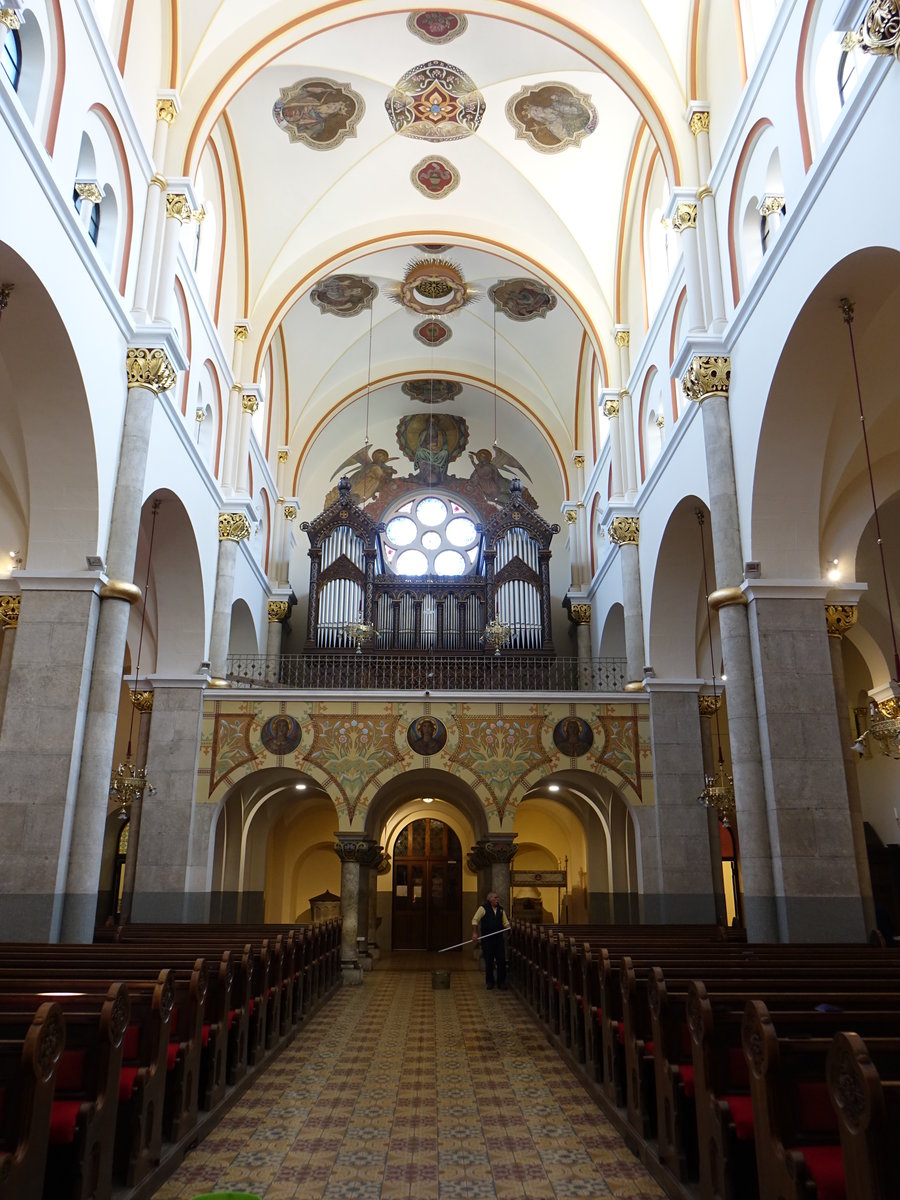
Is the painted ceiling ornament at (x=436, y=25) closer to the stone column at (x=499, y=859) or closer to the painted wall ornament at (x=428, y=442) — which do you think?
the painted wall ornament at (x=428, y=442)

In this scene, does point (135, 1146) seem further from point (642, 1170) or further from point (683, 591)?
point (683, 591)

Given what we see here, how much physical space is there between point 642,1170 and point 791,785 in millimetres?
6318

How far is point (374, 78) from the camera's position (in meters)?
17.6

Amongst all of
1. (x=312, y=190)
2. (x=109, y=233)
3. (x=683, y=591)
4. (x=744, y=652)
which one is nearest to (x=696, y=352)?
(x=744, y=652)

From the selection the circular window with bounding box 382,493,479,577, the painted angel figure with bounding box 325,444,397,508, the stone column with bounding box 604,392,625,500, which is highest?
the painted angel figure with bounding box 325,444,397,508

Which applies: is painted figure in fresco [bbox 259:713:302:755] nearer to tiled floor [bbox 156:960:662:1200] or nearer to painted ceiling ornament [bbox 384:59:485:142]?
tiled floor [bbox 156:960:662:1200]

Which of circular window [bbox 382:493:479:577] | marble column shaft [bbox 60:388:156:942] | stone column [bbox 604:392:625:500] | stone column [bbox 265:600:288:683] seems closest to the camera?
marble column shaft [bbox 60:388:156:942]

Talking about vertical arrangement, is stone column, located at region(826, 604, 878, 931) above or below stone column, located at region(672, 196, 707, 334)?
below

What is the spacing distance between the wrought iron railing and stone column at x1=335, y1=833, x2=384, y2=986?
4.32 meters

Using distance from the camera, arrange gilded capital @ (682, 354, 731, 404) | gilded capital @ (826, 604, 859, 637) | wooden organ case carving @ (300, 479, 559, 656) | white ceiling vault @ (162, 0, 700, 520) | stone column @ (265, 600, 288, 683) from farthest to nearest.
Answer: stone column @ (265, 600, 288, 683), wooden organ case carving @ (300, 479, 559, 656), white ceiling vault @ (162, 0, 700, 520), gilded capital @ (682, 354, 731, 404), gilded capital @ (826, 604, 859, 637)

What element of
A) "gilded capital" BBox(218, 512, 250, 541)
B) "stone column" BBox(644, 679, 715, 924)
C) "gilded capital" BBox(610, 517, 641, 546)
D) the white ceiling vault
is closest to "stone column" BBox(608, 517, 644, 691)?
"gilded capital" BBox(610, 517, 641, 546)

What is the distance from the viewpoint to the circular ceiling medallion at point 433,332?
84.0 ft

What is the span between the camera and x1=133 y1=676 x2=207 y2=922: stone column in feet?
53.1

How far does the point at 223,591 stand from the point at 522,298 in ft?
36.1
